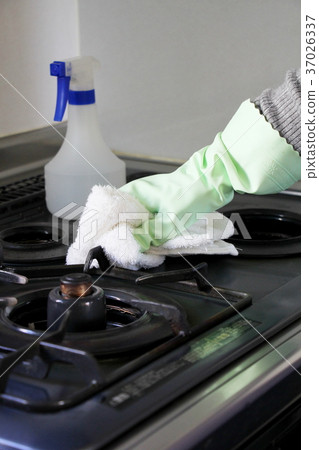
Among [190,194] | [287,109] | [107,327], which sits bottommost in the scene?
[107,327]

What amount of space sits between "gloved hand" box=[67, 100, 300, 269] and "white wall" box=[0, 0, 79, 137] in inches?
19.5

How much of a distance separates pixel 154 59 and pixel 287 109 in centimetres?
59

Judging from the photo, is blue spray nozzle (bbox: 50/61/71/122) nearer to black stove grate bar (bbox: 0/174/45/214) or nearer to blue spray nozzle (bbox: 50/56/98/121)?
blue spray nozzle (bbox: 50/56/98/121)

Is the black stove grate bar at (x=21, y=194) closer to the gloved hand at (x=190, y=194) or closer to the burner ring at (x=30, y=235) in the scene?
the burner ring at (x=30, y=235)

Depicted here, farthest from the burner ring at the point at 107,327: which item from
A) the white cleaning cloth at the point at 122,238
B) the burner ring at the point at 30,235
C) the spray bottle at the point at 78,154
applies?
the spray bottle at the point at 78,154

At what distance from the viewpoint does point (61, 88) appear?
1251mm

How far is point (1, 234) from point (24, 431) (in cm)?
55

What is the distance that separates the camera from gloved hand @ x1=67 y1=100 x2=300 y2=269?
100 centimetres

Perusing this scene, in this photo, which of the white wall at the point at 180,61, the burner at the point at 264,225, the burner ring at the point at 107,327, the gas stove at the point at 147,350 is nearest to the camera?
the gas stove at the point at 147,350

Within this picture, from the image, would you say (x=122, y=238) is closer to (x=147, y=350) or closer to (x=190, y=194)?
(x=190, y=194)

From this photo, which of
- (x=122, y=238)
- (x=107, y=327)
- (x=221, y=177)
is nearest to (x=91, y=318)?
(x=107, y=327)

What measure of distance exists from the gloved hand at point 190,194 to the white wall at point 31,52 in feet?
1.63

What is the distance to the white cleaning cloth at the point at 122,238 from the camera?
1029 mm

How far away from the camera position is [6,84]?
1503 millimetres
